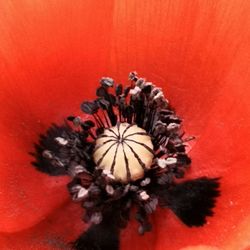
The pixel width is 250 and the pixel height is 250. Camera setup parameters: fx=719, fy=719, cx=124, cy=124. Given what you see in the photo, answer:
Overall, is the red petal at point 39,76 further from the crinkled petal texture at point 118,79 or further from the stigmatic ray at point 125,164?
the stigmatic ray at point 125,164

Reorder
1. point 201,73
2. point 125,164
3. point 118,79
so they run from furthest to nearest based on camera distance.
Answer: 1. point 118,79
2. point 201,73
3. point 125,164

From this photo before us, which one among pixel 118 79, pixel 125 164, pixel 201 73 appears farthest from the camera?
pixel 118 79

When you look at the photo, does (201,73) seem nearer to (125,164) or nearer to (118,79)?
(118,79)

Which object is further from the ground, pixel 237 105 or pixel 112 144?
pixel 237 105

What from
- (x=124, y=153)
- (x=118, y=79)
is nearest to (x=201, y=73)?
(x=118, y=79)

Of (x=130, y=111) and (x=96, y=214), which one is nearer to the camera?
(x=96, y=214)

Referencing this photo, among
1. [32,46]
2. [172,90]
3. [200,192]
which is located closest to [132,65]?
[172,90]

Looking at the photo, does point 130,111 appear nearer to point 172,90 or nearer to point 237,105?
point 172,90
